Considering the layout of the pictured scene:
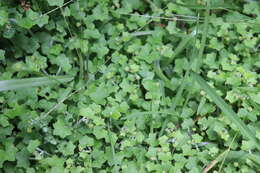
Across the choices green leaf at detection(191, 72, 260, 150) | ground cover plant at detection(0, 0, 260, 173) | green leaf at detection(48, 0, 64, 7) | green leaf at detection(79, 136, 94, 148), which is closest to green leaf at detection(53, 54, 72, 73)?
ground cover plant at detection(0, 0, 260, 173)

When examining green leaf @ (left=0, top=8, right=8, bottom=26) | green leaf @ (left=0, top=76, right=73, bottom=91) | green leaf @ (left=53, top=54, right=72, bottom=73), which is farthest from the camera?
green leaf @ (left=53, top=54, right=72, bottom=73)

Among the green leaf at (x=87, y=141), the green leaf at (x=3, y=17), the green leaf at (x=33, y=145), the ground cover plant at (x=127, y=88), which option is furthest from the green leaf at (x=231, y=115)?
the green leaf at (x=3, y=17)

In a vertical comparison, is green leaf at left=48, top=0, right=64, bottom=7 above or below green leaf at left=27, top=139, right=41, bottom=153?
above

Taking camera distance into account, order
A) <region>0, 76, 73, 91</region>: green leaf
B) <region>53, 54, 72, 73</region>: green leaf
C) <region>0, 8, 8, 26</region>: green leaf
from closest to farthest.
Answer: <region>0, 76, 73, 91</region>: green leaf, <region>0, 8, 8, 26</region>: green leaf, <region>53, 54, 72, 73</region>: green leaf

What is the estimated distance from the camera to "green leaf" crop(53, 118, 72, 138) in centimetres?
194

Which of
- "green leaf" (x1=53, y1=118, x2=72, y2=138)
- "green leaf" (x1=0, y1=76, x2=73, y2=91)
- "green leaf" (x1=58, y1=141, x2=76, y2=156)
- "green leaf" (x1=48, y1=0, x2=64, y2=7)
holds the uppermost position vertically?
"green leaf" (x1=48, y1=0, x2=64, y2=7)

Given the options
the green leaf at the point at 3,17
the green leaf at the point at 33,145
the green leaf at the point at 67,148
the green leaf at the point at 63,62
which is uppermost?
the green leaf at the point at 3,17

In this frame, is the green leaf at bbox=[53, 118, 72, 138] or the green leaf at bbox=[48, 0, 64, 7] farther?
the green leaf at bbox=[48, 0, 64, 7]

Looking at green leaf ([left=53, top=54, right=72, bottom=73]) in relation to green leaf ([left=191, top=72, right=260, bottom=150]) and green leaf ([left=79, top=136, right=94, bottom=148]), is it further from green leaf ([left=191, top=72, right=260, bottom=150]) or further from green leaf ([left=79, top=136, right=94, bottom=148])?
green leaf ([left=191, top=72, right=260, bottom=150])

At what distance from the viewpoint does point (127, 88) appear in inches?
83.7

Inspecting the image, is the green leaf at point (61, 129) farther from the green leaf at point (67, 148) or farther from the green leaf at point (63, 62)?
the green leaf at point (63, 62)

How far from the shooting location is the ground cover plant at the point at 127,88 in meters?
1.95

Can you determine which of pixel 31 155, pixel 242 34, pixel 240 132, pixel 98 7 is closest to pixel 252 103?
pixel 240 132

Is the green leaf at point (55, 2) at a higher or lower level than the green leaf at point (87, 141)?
higher
